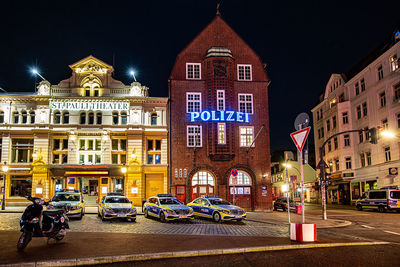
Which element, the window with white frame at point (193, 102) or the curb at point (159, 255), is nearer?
the curb at point (159, 255)

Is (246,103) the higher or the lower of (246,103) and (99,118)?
the higher

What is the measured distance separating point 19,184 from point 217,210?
2373cm

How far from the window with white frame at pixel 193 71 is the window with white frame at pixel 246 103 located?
4.88 metres

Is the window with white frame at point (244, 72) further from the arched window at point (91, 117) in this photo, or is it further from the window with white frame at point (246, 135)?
the arched window at point (91, 117)

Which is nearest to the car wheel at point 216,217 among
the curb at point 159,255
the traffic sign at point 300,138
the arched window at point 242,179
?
the traffic sign at point 300,138

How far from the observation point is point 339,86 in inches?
2010

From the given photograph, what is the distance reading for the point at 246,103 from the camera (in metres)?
37.6

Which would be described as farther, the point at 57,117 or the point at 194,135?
the point at 57,117

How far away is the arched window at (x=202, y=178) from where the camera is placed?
35844 mm

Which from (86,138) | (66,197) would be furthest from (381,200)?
(86,138)

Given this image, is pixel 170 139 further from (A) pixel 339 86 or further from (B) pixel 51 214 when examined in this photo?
(A) pixel 339 86

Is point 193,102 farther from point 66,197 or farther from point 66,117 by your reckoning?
point 66,197

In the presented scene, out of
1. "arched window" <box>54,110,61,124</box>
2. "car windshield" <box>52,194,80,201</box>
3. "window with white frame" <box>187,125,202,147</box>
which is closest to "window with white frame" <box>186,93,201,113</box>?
"window with white frame" <box>187,125,202,147</box>

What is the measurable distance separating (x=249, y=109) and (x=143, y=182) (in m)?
13.2
